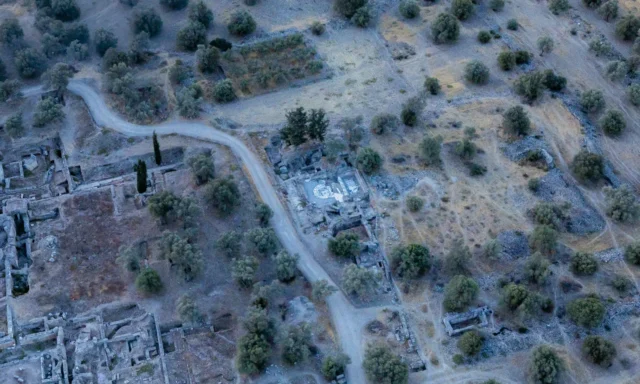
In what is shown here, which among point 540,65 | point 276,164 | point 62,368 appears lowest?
point 62,368

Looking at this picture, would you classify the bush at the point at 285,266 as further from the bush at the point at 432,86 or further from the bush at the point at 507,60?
the bush at the point at 507,60

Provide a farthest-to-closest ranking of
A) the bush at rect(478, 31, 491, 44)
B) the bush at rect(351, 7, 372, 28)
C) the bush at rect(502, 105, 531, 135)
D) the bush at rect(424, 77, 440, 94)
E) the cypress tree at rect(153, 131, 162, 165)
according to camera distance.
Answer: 1. the bush at rect(351, 7, 372, 28)
2. the bush at rect(478, 31, 491, 44)
3. the bush at rect(424, 77, 440, 94)
4. the bush at rect(502, 105, 531, 135)
5. the cypress tree at rect(153, 131, 162, 165)

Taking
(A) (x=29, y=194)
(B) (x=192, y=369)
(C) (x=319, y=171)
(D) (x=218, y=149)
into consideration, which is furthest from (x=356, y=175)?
(A) (x=29, y=194)

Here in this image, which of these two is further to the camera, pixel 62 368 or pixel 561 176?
pixel 561 176

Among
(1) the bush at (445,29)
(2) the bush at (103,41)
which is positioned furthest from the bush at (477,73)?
(2) the bush at (103,41)

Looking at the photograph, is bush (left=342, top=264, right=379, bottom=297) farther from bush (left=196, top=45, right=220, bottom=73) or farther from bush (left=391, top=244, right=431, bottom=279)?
bush (left=196, top=45, right=220, bottom=73)

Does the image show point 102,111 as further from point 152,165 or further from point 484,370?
point 484,370

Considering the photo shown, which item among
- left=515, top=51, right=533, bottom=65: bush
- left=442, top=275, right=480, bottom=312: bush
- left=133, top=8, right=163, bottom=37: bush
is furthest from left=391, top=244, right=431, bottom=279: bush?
left=133, top=8, right=163, bottom=37: bush
